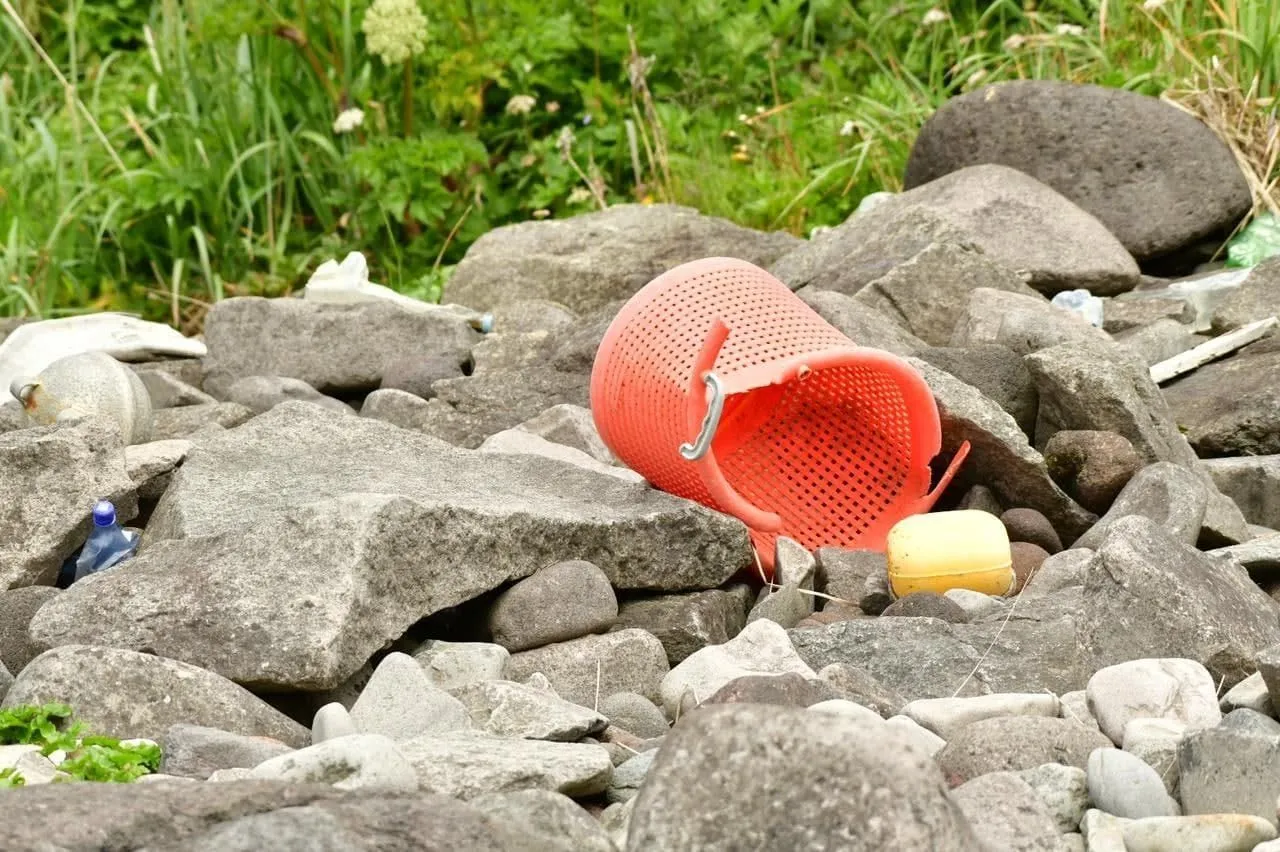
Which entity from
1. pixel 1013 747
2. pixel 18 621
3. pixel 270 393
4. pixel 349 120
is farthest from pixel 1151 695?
pixel 349 120

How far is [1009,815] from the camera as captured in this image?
7.92 feet

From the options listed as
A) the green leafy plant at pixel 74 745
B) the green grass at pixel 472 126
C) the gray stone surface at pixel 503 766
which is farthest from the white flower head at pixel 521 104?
the gray stone surface at pixel 503 766

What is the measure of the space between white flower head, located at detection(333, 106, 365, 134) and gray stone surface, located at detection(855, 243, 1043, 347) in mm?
3015

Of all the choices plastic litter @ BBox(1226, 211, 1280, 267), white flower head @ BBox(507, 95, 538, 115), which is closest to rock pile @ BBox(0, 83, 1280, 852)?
plastic litter @ BBox(1226, 211, 1280, 267)

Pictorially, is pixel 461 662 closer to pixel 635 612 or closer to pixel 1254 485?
pixel 635 612

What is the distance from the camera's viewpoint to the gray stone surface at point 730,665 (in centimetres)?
322

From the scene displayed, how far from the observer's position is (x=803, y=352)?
168 inches

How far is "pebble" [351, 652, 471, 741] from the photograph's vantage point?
2.96 metres

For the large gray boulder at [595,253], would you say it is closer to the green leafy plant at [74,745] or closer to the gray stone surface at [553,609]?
the gray stone surface at [553,609]

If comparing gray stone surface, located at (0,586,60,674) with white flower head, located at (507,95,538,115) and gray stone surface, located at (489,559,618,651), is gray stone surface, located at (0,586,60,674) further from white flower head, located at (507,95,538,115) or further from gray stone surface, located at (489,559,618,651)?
white flower head, located at (507,95,538,115)

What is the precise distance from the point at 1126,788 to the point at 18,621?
7.00ft

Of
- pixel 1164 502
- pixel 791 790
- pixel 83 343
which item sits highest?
pixel 791 790

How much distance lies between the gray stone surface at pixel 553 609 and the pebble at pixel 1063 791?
125cm

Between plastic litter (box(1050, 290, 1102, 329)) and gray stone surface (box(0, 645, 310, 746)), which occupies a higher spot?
gray stone surface (box(0, 645, 310, 746))
